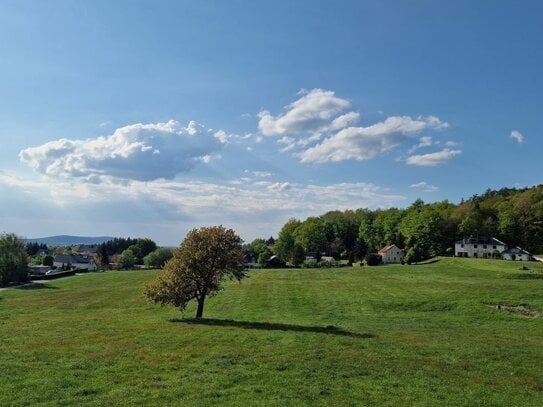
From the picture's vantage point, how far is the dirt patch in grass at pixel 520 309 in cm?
3938

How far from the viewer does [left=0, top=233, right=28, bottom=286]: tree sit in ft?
298

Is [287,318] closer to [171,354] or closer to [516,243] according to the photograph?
[171,354]

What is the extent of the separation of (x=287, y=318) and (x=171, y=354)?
767 inches

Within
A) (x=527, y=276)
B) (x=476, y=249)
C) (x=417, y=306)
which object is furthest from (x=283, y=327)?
(x=476, y=249)

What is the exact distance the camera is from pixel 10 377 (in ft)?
55.3

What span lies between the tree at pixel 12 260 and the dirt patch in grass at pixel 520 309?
82387 mm

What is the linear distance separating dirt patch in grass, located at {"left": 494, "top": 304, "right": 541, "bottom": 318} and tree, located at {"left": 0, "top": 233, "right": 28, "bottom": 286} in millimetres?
82387

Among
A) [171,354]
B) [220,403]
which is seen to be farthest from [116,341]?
[220,403]

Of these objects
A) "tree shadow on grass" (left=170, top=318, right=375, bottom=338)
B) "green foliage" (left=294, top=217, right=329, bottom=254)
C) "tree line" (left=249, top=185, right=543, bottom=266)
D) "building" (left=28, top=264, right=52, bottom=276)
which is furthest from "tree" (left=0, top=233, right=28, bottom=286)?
"green foliage" (left=294, top=217, right=329, bottom=254)

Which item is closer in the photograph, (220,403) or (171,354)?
(220,403)

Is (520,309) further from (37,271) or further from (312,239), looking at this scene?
(312,239)

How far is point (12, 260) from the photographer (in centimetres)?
9344

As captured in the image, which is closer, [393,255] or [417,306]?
[417,306]

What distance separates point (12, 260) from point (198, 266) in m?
71.8
